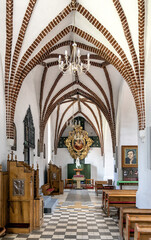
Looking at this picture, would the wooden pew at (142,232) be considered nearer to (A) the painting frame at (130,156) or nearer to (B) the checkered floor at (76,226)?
(B) the checkered floor at (76,226)

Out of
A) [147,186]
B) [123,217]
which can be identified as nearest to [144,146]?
[147,186]

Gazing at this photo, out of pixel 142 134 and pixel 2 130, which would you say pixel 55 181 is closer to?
pixel 2 130

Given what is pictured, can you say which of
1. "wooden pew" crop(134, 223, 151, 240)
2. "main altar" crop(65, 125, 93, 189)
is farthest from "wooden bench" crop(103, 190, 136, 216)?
"main altar" crop(65, 125, 93, 189)

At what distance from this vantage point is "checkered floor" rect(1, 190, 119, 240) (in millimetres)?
8406

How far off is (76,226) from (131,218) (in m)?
4.33

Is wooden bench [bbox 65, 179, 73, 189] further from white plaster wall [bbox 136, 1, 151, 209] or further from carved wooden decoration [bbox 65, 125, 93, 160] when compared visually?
white plaster wall [bbox 136, 1, 151, 209]

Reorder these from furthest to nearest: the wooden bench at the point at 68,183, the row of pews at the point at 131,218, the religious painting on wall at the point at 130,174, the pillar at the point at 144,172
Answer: the wooden bench at the point at 68,183, the religious painting on wall at the point at 130,174, the pillar at the point at 144,172, the row of pews at the point at 131,218

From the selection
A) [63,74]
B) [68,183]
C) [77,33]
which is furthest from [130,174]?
[68,183]

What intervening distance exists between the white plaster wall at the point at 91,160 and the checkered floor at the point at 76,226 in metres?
14.6

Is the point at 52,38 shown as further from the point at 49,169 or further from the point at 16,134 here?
the point at 49,169

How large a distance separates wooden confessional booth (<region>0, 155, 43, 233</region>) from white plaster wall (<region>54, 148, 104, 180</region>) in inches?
724

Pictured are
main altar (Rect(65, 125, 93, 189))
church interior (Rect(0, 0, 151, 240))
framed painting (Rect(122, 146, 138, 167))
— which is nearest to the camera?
church interior (Rect(0, 0, 151, 240))

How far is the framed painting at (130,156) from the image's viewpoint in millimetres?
15781

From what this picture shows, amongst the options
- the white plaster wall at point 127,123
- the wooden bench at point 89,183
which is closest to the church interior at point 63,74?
the white plaster wall at point 127,123
